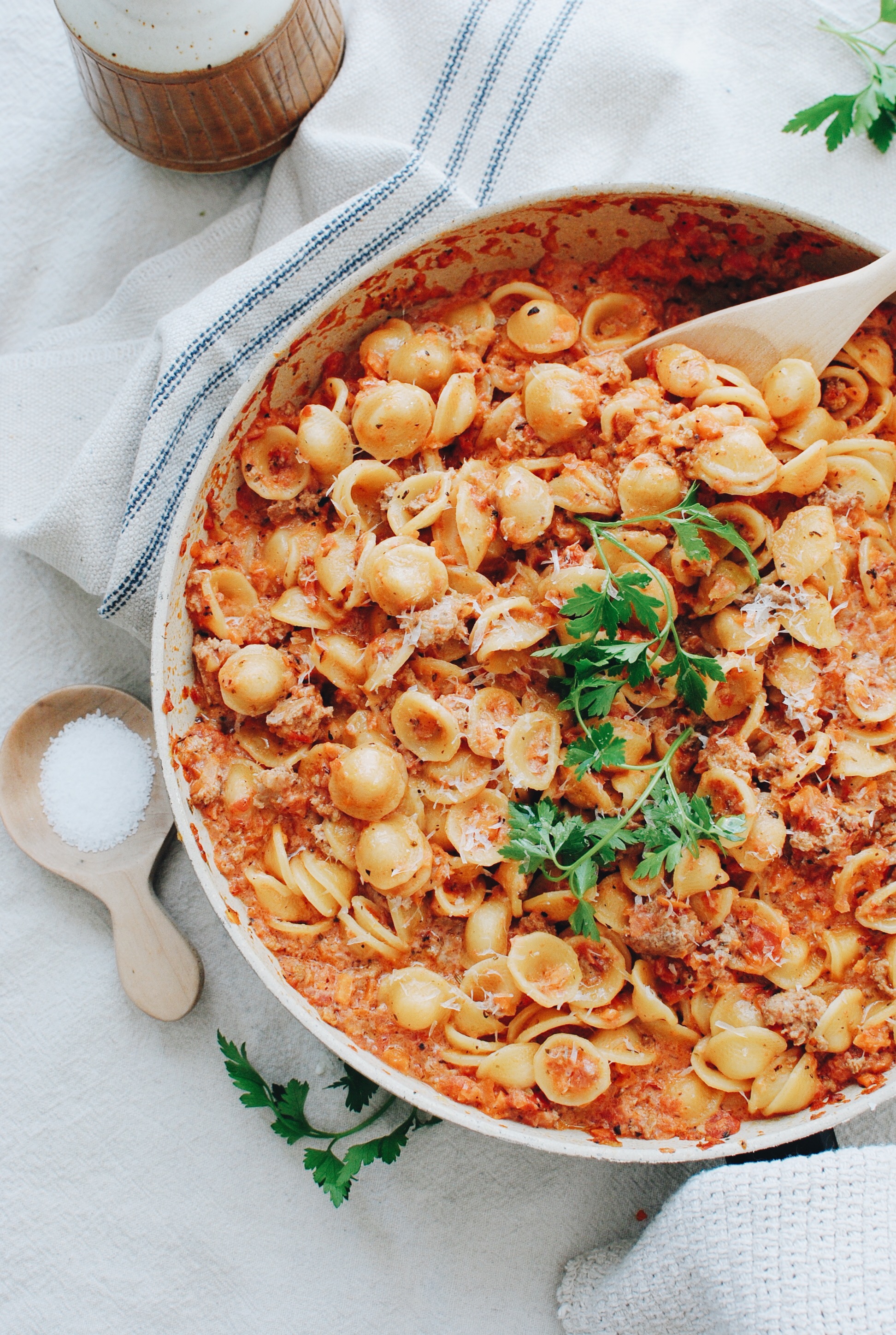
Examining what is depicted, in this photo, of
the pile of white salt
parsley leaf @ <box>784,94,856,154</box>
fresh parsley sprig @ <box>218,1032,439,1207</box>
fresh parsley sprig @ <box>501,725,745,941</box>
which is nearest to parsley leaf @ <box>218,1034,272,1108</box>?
fresh parsley sprig @ <box>218,1032,439,1207</box>

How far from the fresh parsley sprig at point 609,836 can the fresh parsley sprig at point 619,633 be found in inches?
6.8

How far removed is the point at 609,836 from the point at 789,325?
1597 mm

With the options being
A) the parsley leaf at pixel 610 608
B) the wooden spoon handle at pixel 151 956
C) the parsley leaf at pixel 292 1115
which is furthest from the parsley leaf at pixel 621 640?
the wooden spoon handle at pixel 151 956

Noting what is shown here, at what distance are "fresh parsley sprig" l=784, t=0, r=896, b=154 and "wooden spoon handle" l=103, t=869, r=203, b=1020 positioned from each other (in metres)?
3.46

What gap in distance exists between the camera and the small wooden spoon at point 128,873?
3.60 meters

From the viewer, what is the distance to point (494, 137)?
3.79m

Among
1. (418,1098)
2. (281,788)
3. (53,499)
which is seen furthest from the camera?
(53,499)

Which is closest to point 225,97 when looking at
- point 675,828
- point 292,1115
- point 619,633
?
point 619,633

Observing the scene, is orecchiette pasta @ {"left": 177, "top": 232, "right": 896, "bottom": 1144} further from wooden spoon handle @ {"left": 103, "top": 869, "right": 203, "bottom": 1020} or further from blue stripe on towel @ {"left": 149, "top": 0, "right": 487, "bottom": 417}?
wooden spoon handle @ {"left": 103, "top": 869, "right": 203, "bottom": 1020}

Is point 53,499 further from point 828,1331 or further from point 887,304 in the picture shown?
point 828,1331

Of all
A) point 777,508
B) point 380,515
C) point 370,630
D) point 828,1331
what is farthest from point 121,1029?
point 777,508

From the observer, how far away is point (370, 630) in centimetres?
310

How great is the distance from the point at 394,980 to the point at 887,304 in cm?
252

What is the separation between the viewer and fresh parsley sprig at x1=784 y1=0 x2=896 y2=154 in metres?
3.51
